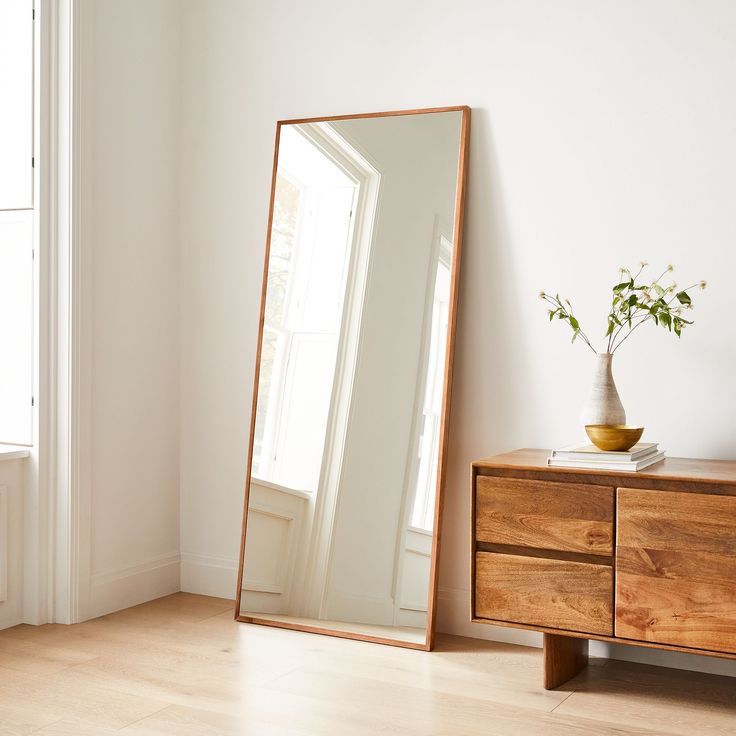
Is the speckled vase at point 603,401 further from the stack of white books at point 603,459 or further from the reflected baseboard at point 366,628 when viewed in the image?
the reflected baseboard at point 366,628

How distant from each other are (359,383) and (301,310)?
37 centimetres

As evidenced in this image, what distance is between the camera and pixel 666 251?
2.76 m

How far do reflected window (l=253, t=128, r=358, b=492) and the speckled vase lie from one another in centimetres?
99

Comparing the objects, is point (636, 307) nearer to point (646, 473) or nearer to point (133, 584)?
point (646, 473)

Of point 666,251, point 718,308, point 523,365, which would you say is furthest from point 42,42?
point 718,308

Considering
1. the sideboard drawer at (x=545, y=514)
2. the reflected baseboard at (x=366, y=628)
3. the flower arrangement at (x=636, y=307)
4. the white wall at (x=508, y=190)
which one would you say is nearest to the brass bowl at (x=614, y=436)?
the sideboard drawer at (x=545, y=514)

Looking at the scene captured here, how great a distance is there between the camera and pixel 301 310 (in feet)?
10.7

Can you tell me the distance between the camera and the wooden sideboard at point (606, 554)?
2268 mm

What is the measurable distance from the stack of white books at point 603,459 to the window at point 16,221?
1.84m

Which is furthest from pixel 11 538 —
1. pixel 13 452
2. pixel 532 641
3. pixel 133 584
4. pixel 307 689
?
pixel 532 641

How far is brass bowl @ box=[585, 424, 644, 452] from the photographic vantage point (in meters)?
2.45

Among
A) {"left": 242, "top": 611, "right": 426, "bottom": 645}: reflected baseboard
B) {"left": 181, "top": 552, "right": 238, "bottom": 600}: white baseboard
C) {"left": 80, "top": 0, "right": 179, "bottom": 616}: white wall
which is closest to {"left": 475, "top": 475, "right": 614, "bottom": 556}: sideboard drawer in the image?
{"left": 242, "top": 611, "right": 426, "bottom": 645}: reflected baseboard

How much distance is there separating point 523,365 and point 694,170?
0.81 meters

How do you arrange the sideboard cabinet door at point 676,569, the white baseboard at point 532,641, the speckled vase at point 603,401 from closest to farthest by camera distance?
1. the sideboard cabinet door at point 676,569
2. the speckled vase at point 603,401
3. the white baseboard at point 532,641
